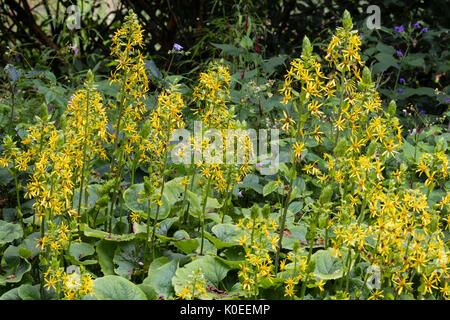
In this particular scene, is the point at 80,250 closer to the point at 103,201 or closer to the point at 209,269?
the point at 103,201

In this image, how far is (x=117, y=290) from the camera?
92.3 inches

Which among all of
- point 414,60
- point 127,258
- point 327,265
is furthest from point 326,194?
point 414,60

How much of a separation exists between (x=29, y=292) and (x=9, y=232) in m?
0.49

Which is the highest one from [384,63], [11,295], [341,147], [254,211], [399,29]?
[399,29]

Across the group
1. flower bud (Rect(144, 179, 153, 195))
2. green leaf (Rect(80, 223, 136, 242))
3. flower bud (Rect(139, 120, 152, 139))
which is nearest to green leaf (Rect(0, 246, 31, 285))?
green leaf (Rect(80, 223, 136, 242))

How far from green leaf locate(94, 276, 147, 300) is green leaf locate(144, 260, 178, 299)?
0.13 metres

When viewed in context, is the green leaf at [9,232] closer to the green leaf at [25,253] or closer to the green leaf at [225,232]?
the green leaf at [25,253]

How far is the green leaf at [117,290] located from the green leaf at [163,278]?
13 cm

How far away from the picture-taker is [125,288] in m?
2.35

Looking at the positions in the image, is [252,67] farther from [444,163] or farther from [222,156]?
[444,163]
